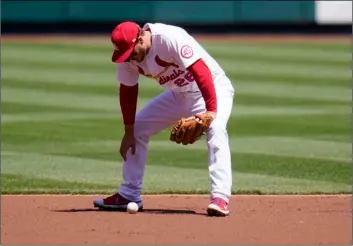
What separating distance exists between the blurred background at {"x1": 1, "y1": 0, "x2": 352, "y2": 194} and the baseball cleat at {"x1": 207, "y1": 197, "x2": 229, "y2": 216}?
1.40 metres

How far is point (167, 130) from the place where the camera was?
11.8 metres

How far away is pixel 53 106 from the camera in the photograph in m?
13.5

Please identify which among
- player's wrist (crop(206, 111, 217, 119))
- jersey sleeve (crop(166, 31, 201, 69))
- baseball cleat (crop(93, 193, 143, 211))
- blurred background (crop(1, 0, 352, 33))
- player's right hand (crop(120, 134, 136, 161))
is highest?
jersey sleeve (crop(166, 31, 201, 69))

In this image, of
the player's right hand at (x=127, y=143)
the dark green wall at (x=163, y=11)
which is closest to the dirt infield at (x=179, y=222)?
the player's right hand at (x=127, y=143)

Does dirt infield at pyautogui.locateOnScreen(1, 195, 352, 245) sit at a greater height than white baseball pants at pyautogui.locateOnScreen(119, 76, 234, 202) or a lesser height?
lesser

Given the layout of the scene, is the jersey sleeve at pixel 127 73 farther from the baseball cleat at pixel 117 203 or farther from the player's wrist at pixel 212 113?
the baseball cleat at pixel 117 203

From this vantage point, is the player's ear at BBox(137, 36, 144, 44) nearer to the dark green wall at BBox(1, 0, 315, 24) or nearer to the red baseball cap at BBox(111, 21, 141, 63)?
the red baseball cap at BBox(111, 21, 141, 63)

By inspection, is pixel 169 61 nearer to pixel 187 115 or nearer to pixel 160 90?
pixel 187 115

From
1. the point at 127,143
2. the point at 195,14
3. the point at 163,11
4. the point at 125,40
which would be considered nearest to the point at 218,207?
the point at 127,143

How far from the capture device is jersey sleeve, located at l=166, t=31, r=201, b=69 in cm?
669

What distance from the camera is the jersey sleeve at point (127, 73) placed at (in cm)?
703

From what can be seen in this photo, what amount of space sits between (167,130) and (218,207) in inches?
198

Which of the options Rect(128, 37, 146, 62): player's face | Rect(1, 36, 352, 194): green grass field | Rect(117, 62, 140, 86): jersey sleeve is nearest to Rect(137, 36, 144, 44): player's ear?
Rect(128, 37, 146, 62): player's face

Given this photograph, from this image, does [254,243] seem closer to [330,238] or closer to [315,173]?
[330,238]
